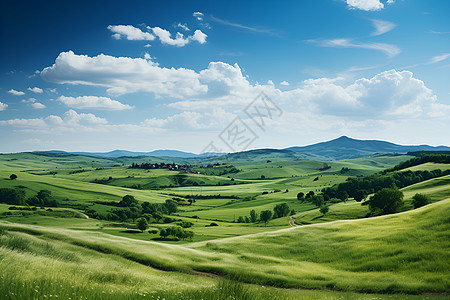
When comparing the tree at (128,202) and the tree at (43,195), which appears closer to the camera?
the tree at (43,195)

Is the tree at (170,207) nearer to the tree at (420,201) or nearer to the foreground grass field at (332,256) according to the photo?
the tree at (420,201)

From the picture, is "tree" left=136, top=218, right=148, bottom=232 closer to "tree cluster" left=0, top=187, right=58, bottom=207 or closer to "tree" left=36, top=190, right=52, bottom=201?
"tree cluster" left=0, top=187, right=58, bottom=207

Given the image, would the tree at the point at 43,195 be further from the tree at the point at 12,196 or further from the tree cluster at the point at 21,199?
the tree at the point at 12,196

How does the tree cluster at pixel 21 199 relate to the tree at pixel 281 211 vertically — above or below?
above

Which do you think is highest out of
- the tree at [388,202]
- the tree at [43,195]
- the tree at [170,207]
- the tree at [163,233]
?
the tree at [388,202]

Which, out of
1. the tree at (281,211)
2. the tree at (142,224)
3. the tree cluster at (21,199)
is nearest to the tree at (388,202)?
the tree at (281,211)

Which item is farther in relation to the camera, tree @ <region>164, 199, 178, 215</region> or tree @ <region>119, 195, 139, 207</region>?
tree @ <region>119, 195, 139, 207</region>

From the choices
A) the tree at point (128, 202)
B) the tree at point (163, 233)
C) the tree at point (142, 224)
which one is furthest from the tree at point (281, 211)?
the tree at point (128, 202)

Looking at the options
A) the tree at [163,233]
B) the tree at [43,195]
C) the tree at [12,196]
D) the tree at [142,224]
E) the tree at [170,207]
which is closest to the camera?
the tree at [163,233]

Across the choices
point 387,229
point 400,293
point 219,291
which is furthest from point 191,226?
point 219,291

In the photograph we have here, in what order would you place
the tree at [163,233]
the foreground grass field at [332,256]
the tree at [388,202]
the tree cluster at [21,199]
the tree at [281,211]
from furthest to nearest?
the tree cluster at [21,199]
the tree at [281,211]
the tree at [388,202]
the tree at [163,233]
the foreground grass field at [332,256]

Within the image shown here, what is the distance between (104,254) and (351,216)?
108 m

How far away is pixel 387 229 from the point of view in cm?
4747

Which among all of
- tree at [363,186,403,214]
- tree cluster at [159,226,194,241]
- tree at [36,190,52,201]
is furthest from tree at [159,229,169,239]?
tree at [36,190,52,201]
